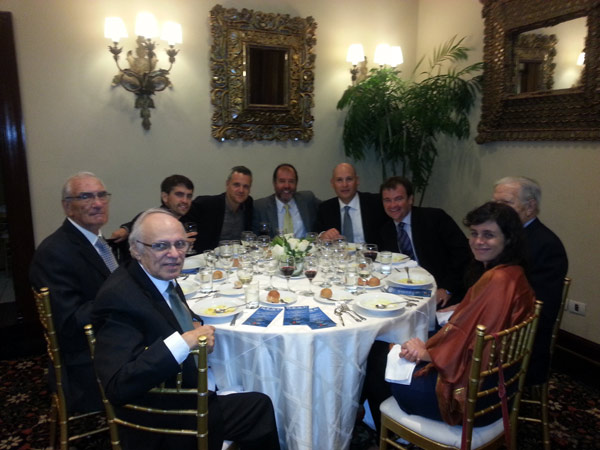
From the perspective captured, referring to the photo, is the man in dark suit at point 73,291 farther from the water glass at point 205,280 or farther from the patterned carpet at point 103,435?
the patterned carpet at point 103,435

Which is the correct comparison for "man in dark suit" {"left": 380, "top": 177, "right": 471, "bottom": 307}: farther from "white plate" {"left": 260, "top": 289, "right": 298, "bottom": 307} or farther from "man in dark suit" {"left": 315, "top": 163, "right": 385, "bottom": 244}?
"white plate" {"left": 260, "top": 289, "right": 298, "bottom": 307}

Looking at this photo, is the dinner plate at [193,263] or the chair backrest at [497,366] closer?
the chair backrest at [497,366]

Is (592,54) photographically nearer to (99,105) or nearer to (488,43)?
(488,43)

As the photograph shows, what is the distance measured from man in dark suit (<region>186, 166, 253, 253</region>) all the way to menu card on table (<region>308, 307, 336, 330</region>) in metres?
2.05

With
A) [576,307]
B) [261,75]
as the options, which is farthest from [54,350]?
[576,307]

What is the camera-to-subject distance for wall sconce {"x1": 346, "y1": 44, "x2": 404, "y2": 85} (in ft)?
16.3

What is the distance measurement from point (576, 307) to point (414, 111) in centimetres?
230

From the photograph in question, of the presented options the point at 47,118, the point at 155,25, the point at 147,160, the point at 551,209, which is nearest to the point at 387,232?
the point at 551,209

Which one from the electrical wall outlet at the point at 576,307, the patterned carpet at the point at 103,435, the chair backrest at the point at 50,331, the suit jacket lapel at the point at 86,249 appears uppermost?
the suit jacket lapel at the point at 86,249

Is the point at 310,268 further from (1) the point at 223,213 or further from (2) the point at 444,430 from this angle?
(1) the point at 223,213

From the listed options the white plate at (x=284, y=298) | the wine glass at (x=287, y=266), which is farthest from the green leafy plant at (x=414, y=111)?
the white plate at (x=284, y=298)

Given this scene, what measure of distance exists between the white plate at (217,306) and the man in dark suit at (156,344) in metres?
0.11

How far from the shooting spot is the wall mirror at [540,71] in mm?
3447

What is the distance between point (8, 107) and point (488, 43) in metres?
4.35
